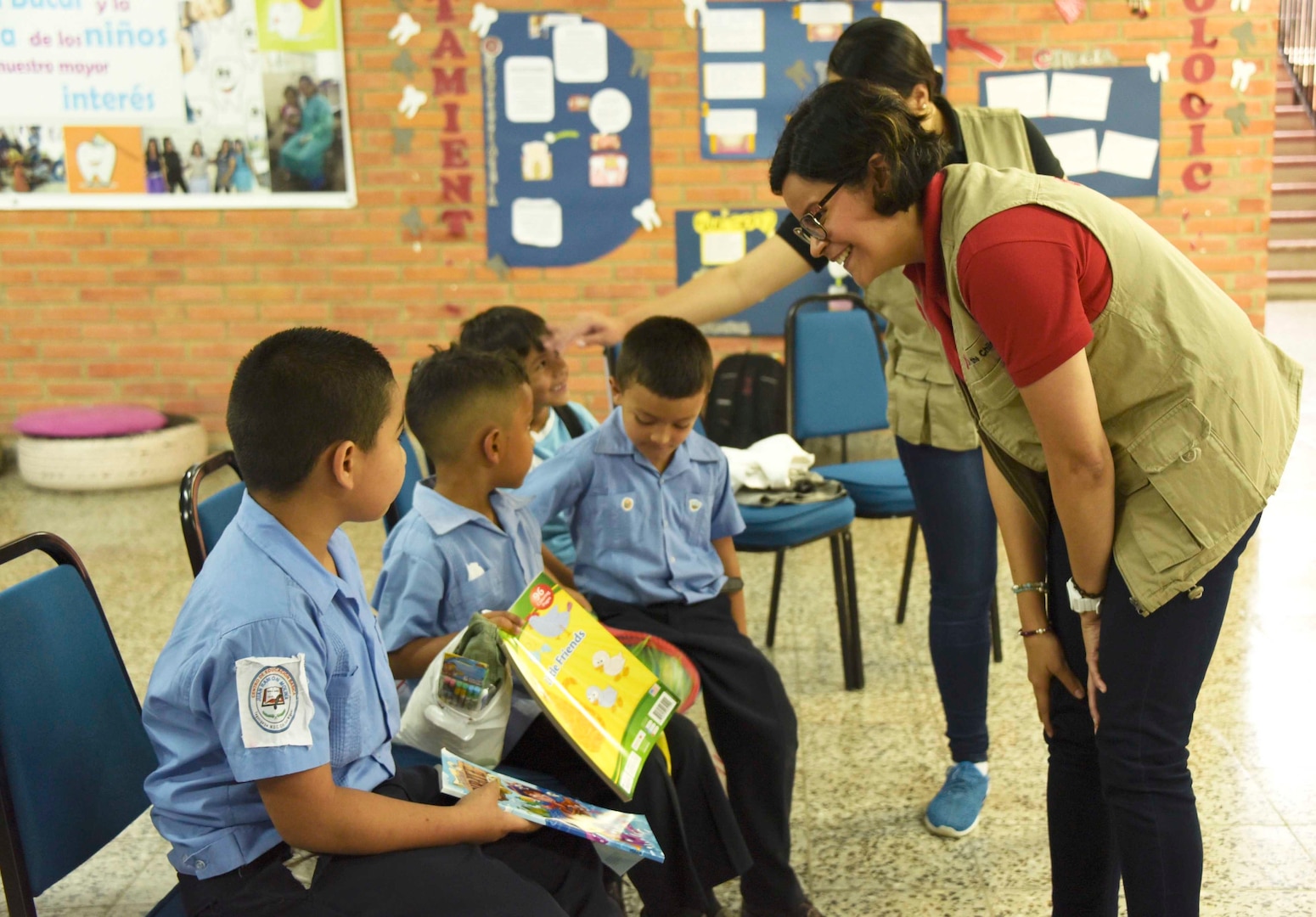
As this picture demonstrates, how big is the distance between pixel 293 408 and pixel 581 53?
362 cm

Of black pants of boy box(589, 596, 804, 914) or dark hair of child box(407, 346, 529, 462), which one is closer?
dark hair of child box(407, 346, 529, 462)

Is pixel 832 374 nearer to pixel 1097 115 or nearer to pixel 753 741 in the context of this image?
pixel 753 741

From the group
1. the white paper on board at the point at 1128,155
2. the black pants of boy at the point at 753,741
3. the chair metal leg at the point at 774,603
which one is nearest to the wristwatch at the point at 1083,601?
the black pants of boy at the point at 753,741

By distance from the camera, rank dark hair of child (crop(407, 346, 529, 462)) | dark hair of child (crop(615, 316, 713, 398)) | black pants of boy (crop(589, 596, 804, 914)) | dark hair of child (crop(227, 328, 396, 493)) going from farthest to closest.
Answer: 1. dark hair of child (crop(615, 316, 713, 398))
2. black pants of boy (crop(589, 596, 804, 914))
3. dark hair of child (crop(407, 346, 529, 462))
4. dark hair of child (crop(227, 328, 396, 493))

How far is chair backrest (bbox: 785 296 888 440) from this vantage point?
3.25 m

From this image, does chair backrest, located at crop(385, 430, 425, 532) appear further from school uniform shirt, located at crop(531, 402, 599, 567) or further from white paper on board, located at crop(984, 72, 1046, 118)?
white paper on board, located at crop(984, 72, 1046, 118)

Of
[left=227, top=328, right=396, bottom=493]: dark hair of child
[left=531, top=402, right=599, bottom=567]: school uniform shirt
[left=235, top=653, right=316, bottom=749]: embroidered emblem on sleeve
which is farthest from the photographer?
[left=531, top=402, right=599, bottom=567]: school uniform shirt

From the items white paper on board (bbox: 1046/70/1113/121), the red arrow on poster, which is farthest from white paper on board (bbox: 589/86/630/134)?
white paper on board (bbox: 1046/70/1113/121)

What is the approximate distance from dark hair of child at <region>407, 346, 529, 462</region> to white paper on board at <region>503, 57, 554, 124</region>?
3029mm

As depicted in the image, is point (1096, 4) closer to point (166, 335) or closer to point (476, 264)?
point (476, 264)

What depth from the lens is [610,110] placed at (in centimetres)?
459

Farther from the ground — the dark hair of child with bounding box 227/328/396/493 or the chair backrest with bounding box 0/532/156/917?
the dark hair of child with bounding box 227/328/396/493

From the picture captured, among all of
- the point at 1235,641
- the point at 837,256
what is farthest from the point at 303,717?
the point at 1235,641

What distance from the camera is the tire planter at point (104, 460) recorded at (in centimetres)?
465
